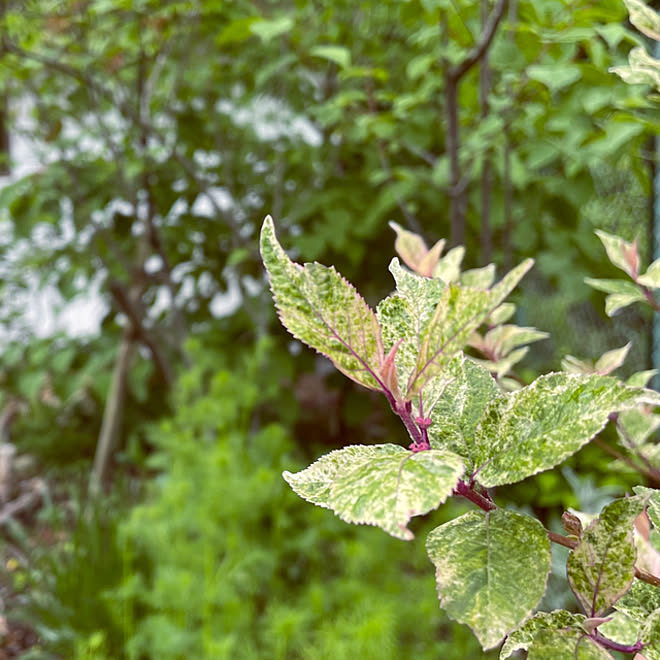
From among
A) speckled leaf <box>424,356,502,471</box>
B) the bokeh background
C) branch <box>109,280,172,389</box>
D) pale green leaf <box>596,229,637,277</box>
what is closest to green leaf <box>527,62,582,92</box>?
the bokeh background

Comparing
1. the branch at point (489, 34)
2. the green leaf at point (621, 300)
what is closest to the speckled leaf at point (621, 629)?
the green leaf at point (621, 300)

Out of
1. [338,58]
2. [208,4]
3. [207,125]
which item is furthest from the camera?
[207,125]

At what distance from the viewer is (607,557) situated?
254 millimetres

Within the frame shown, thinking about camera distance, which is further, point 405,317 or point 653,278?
point 653,278

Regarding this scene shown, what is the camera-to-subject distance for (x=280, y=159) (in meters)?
2.10

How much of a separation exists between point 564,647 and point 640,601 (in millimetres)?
86

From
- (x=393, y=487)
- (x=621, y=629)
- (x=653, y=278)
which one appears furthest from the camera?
Answer: (x=653, y=278)

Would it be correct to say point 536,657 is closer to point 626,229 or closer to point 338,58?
point 338,58

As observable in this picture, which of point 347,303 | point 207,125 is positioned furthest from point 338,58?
point 207,125

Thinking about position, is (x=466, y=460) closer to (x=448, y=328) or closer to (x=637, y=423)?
(x=448, y=328)

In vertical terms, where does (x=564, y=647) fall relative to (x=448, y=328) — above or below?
below

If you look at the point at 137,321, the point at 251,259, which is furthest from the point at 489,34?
the point at 137,321

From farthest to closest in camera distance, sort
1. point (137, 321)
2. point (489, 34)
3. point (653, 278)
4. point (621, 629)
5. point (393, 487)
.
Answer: point (137, 321), point (489, 34), point (653, 278), point (621, 629), point (393, 487)

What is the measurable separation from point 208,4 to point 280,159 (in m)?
0.56
